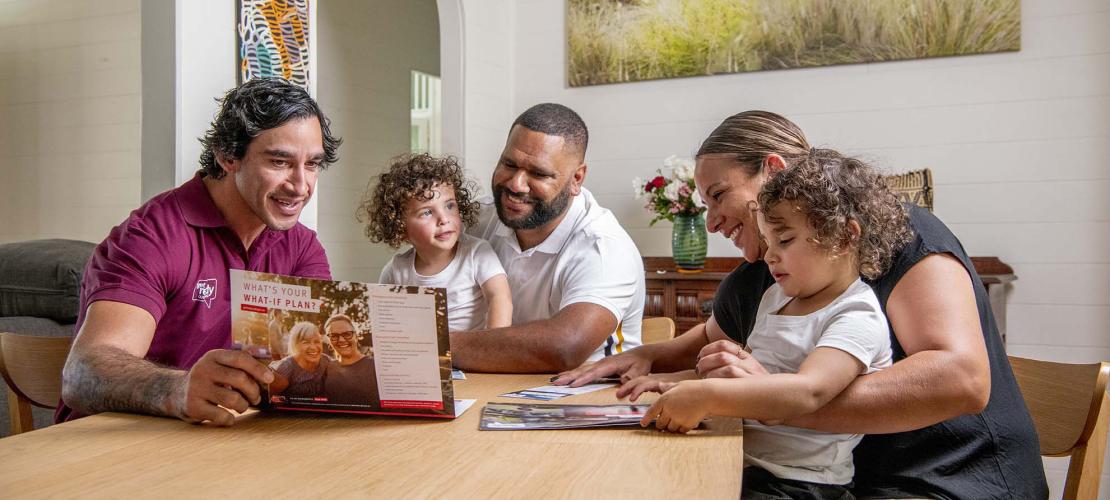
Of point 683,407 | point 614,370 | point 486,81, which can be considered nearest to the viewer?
point 683,407

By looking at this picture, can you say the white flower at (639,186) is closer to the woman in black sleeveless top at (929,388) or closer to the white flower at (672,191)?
the white flower at (672,191)

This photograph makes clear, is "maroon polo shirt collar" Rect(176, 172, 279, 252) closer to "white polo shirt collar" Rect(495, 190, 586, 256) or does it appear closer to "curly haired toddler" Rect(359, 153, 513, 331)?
"curly haired toddler" Rect(359, 153, 513, 331)

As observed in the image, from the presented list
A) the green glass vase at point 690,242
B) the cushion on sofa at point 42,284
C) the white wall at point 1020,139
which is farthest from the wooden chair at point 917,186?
the cushion on sofa at point 42,284

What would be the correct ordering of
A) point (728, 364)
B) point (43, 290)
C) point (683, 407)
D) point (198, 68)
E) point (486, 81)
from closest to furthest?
point (683, 407), point (728, 364), point (198, 68), point (43, 290), point (486, 81)

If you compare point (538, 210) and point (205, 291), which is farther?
point (538, 210)

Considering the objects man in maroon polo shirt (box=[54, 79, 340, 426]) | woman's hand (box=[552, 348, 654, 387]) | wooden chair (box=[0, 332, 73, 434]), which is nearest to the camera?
man in maroon polo shirt (box=[54, 79, 340, 426])

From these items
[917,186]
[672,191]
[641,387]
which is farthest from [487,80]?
[641,387]

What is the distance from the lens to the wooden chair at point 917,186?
4.01 metres

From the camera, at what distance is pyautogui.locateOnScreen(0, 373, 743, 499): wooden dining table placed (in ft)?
3.47

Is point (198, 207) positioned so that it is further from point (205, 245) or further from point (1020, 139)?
point (1020, 139)

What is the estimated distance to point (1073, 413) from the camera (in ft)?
5.96

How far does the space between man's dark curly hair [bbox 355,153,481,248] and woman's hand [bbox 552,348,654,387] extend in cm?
84

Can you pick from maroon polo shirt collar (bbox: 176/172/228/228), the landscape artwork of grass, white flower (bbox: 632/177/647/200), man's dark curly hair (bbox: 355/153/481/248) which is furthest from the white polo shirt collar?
the landscape artwork of grass

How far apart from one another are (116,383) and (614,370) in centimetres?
100
